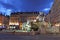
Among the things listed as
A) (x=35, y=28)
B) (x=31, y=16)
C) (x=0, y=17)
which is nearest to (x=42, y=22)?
(x=35, y=28)

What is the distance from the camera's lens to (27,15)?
10944 cm

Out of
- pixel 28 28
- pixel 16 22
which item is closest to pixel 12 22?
pixel 16 22

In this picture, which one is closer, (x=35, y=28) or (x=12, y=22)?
(x=35, y=28)

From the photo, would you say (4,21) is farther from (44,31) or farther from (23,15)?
(44,31)

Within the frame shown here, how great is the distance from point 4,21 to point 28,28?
270 feet

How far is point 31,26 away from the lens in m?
38.1

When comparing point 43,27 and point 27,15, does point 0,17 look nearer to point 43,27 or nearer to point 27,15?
point 27,15

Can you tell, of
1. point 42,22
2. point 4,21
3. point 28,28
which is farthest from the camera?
point 4,21

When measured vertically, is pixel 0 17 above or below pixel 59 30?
above

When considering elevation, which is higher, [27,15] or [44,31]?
[27,15]

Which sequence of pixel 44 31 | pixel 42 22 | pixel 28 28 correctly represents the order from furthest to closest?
pixel 28 28, pixel 42 22, pixel 44 31

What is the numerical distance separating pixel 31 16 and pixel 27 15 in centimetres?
279

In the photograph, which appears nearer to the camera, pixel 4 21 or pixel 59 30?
pixel 59 30

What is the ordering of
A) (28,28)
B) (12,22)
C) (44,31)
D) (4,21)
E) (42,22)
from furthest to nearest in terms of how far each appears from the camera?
(4,21) < (12,22) < (28,28) < (42,22) < (44,31)
